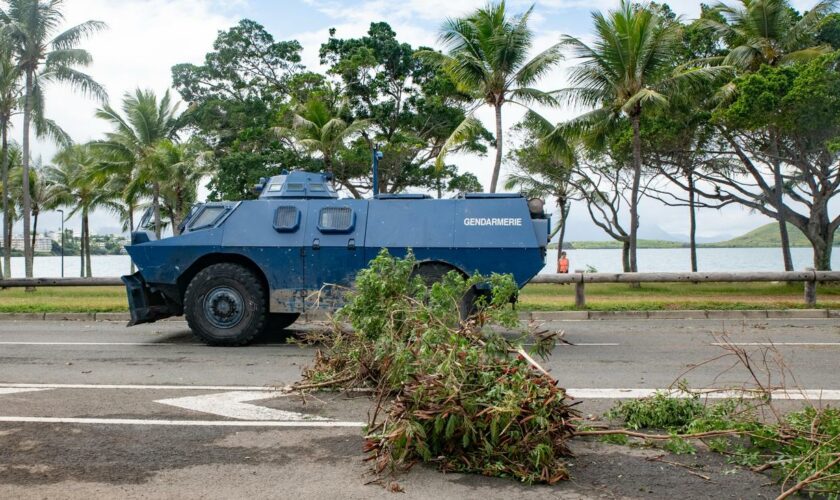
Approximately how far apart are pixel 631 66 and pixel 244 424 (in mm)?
19402

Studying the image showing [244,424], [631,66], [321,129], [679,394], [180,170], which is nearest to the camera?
[244,424]

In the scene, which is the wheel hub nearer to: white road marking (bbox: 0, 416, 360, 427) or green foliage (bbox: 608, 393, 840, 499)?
white road marking (bbox: 0, 416, 360, 427)

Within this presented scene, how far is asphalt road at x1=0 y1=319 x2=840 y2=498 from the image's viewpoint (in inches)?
174

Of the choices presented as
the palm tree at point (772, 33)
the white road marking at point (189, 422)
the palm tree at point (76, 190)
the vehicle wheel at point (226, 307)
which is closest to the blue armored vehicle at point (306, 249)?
the vehicle wheel at point (226, 307)

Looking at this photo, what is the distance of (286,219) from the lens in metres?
11.1

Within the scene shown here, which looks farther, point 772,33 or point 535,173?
point 535,173

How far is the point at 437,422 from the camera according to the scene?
4652mm

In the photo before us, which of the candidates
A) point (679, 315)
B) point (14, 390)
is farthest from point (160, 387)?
point (679, 315)

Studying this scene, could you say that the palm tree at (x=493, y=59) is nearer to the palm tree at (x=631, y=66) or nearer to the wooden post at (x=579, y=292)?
the palm tree at (x=631, y=66)

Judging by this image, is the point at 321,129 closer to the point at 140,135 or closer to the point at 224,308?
the point at 140,135

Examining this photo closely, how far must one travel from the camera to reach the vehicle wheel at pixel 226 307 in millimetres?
10758

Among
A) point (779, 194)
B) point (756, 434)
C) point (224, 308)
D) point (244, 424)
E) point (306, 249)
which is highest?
point (779, 194)

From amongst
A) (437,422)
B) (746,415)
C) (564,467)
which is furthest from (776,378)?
(437,422)

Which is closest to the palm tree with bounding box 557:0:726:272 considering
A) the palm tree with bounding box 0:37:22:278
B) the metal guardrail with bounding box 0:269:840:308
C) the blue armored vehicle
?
the metal guardrail with bounding box 0:269:840:308
